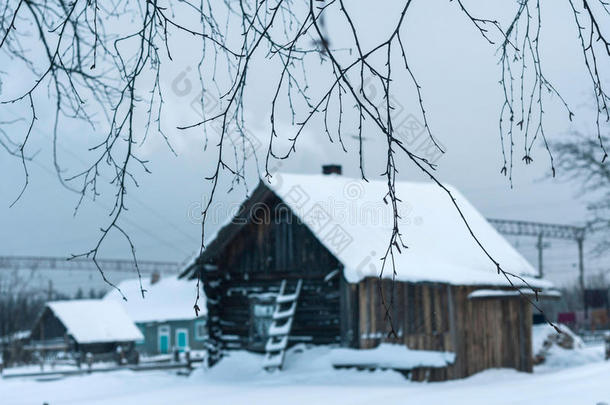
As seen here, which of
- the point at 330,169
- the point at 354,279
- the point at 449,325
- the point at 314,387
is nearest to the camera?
the point at 314,387

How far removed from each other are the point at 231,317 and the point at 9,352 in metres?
19.1

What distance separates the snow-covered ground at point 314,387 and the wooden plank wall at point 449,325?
57 centimetres

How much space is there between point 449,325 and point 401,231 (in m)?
2.64

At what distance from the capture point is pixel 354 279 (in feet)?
56.6

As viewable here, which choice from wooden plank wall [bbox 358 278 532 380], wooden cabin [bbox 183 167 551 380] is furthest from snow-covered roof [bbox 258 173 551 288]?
wooden plank wall [bbox 358 278 532 380]

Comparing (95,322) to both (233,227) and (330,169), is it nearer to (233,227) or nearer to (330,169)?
(330,169)

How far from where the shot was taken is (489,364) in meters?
20.9

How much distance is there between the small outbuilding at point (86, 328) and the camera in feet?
134

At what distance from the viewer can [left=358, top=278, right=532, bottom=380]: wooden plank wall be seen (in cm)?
1828

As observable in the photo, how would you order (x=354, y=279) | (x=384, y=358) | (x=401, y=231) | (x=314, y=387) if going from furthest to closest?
(x=401, y=231)
(x=384, y=358)
(x=354, y=279)
(x=314, y=387)

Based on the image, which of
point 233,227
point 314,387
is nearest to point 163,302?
point 233,227

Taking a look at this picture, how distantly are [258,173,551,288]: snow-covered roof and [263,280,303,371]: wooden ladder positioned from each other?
1752 mm

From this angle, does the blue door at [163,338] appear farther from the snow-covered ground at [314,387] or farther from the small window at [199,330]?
the snow-covered ground at [314,387]

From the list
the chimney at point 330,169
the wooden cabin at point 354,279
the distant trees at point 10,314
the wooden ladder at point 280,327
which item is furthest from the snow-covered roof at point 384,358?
the distant trees at point 10,314
